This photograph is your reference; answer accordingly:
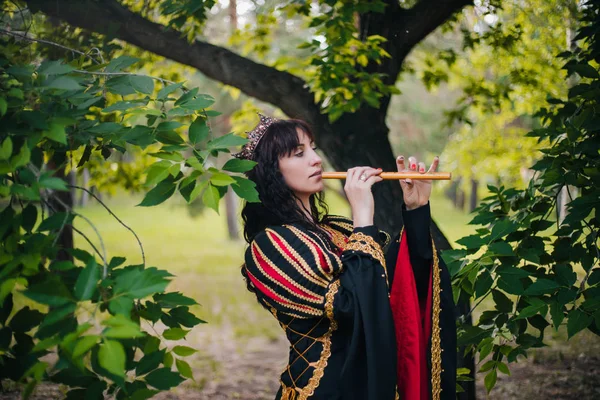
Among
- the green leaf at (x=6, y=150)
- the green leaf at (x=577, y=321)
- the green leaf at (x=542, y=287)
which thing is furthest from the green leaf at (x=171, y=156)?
the green leaf at (x=577, y=321)

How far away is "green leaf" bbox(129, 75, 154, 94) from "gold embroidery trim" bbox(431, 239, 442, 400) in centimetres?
119

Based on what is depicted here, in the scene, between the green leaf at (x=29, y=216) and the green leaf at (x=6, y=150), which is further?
the green leaf at (x=29, y=216)

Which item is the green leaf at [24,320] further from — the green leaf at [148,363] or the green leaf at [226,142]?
the green leaf at [226,142]

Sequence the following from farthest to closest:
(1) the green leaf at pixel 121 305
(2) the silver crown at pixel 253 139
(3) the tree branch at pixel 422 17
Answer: (3) the tree branch at pixel 422 17, (2) the silver crown at pixel 253 139, (1) the green leaf at pixel 121 305

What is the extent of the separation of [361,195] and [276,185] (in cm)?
36

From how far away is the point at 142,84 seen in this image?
5.55 feet

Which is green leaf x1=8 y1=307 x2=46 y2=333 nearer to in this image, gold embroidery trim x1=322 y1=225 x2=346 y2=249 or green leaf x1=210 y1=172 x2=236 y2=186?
green leaf x1=210 y1=172 x2=236 y2=186

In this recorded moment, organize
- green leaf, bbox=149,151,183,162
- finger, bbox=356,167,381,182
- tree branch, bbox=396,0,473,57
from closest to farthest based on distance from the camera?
green leaf, bbox=149,151,183,162 < finger, bbox=356,167,381,182 < tree branch, bbox=396,0,473,57

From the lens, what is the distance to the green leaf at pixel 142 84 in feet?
5.46

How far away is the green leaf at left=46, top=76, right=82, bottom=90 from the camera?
4.50 feet

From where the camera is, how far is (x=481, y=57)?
6871 millimetres

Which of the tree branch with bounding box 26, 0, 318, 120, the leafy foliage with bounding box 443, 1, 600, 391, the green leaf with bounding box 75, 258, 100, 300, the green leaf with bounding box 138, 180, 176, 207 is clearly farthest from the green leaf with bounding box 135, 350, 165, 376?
the tree branch with bounding box 26, 0, 318, 120

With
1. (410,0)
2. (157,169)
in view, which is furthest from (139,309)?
(410,0)

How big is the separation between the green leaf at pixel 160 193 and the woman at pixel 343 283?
51cm
